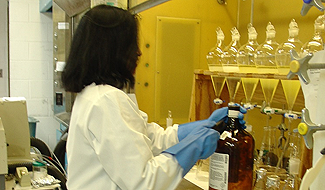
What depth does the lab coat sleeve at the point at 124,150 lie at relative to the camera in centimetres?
99

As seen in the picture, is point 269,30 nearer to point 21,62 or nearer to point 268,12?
point 268,12

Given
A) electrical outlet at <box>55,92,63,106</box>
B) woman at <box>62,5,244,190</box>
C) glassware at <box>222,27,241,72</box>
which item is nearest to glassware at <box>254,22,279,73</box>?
glassware at <box>222,27,241,72</box>

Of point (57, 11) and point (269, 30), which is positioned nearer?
point (269, 30)

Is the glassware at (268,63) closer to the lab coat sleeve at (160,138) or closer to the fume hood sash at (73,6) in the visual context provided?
the lab coat sleeve at (160,138)

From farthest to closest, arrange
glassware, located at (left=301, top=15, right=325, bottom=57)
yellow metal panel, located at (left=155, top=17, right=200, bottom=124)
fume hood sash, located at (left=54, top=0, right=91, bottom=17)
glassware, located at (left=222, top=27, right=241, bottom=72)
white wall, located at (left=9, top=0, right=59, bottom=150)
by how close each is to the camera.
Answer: white wall, located at (left=9, top=0, right=59, bottom=150)
yellow metal panel, located at (left=155, top=17, right=200, bottom=124)
fume hood sash, located at (left=54, top=0, right=91, bottom=17)
glassware, located at (left=222, top=27, right=241, bottom=72)
glassware, located at (left=301, top=15, right=325, bottom=57)

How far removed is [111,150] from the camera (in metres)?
0.99

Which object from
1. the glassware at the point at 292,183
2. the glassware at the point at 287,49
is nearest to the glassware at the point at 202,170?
the glassware at the point at 292,183

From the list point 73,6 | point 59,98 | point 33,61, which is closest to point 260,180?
point 73,6

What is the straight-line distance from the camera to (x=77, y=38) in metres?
1.17

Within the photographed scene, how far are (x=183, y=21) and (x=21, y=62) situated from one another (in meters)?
1.99

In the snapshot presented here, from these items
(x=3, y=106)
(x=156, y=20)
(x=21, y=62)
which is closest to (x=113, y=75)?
(x=3, y=106)

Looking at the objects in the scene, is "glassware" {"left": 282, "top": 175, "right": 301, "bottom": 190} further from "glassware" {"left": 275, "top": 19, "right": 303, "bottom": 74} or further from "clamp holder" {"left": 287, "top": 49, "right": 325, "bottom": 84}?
"clamp holder" {"left": 287, "top": 49, "right": 325, "bottom": 84}

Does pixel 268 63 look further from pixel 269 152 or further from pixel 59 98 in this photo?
pixel 59 98

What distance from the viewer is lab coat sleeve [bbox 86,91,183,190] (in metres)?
0.99
